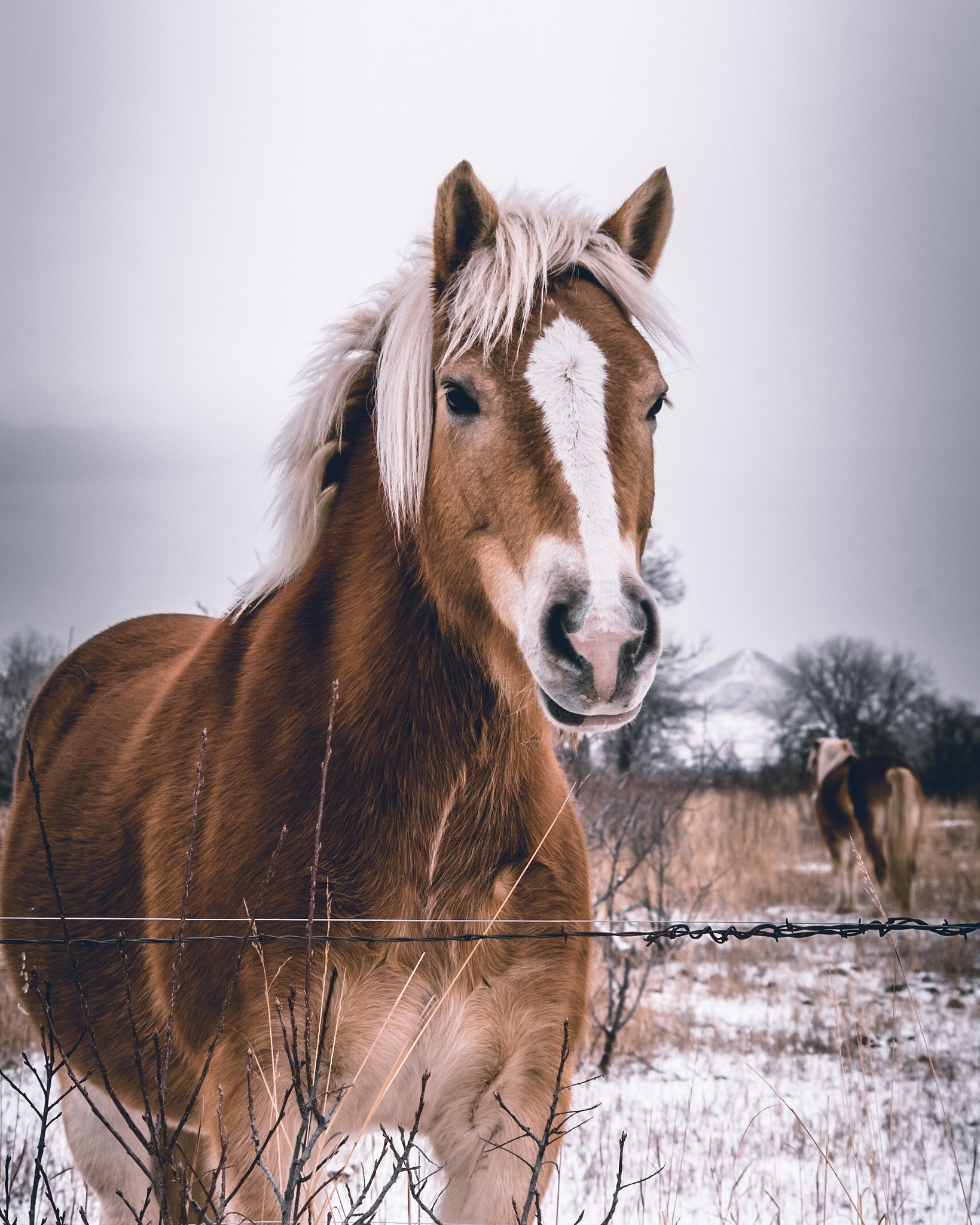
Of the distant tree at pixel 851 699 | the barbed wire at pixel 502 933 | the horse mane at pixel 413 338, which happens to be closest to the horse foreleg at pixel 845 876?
the barbed wire at pixel 502 933

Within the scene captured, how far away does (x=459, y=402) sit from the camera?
2.01 m

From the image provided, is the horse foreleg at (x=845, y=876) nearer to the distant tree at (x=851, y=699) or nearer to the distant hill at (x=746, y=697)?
the distant tree at (x=851, y=699)

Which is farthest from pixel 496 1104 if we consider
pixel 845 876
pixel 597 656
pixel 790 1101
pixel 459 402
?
pixel 845 876

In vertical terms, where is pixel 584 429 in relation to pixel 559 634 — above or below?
above

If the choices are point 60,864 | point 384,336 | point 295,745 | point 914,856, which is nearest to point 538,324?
point 384,336

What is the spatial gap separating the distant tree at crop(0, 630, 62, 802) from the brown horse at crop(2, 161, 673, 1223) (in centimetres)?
509

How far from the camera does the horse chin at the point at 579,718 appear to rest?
1.67 m

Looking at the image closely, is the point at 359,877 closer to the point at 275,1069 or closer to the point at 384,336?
the point at 275,1069

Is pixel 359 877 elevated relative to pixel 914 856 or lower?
elevated

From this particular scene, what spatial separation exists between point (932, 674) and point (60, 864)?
24699 millimetres

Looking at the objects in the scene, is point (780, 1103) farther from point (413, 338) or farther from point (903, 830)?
point (903, 830)

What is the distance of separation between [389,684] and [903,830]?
807cm

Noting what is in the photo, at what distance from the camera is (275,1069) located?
69.1 inches

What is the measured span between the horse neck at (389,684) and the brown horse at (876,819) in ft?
23.6
